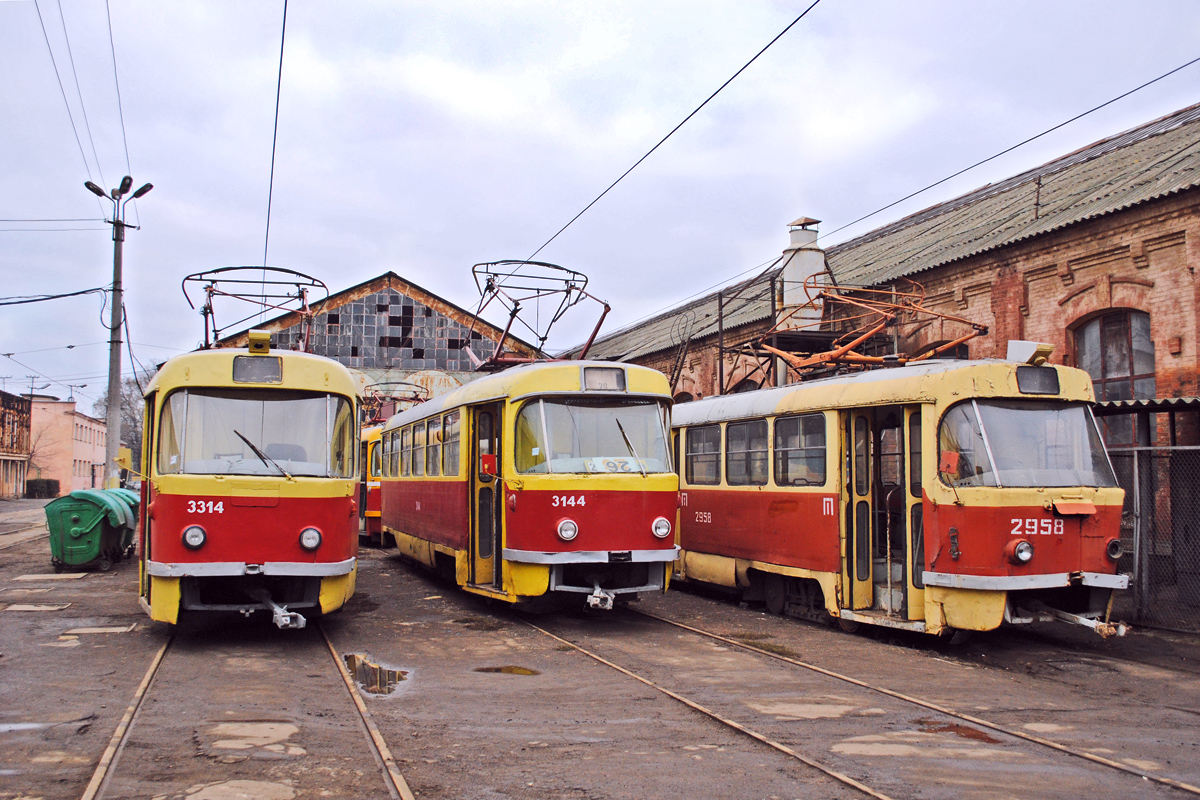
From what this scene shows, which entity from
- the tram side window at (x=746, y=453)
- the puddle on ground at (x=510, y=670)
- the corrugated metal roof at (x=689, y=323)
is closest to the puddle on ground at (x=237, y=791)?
the puddle on ground at (x=510, y=670)

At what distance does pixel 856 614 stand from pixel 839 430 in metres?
1.94

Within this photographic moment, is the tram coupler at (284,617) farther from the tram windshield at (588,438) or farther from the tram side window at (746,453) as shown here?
the tram side window at (746,453)

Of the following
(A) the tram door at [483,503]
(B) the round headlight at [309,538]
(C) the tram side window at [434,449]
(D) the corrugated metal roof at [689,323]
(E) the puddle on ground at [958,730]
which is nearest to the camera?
(E) the puddle on ground at [958,730]

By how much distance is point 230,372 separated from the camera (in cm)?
907

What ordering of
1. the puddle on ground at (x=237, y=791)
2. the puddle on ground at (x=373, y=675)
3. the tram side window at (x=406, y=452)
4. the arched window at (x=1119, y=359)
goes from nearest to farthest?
the puddle on ground at (x=237, y=791) < the puddle on ground at (x=373, y=675) < the arched window at (x=1119, y=359) < the tram side window at (x=406, y=452)

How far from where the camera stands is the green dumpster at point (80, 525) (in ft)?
51.4

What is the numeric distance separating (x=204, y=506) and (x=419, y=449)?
6.29 meters

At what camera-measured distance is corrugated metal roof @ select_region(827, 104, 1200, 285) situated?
1589 centimetres

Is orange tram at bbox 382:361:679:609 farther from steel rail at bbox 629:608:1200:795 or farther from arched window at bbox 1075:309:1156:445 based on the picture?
arched window at bbox 1075:309:1156:445

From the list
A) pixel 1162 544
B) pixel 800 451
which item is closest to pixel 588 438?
pixel 800 451

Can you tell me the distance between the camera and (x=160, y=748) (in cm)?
577

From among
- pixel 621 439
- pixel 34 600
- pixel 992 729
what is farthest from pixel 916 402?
pixel 34 600

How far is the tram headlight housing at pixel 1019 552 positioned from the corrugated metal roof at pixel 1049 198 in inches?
329

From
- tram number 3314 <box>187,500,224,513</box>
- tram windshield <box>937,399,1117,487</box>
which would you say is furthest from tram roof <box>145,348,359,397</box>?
tram windshield <box>937,399,1117,487</box>
